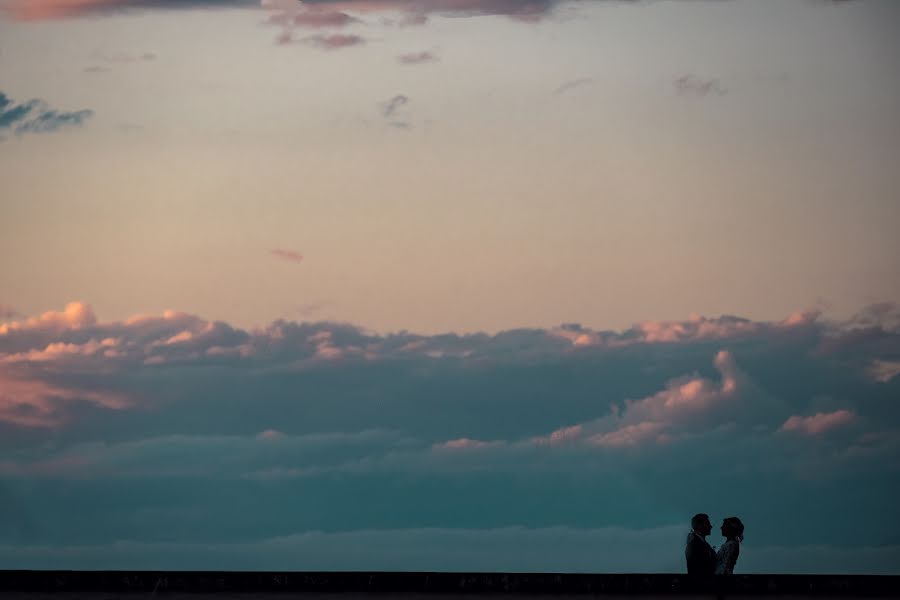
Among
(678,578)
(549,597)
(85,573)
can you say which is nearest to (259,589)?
(85,573)

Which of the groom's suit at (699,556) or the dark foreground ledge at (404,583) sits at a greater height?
the groom's suit at (699,556)

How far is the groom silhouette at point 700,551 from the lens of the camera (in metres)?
32.0

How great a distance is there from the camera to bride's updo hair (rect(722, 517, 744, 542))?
103ft

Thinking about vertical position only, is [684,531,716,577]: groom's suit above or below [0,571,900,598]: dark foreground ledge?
above

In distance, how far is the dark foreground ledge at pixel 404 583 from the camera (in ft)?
107

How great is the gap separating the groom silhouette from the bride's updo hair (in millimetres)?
549

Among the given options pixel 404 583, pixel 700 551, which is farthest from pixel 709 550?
pixel 404 583

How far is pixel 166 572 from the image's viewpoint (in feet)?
109

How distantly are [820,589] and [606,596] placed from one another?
478 cm

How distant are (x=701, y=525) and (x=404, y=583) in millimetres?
6770

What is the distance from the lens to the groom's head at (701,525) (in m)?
31.8

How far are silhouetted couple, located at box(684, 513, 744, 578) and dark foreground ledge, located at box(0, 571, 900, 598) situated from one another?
587 millimetres

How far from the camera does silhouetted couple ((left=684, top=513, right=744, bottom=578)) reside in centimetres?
3173

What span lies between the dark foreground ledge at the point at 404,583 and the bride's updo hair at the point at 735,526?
46.2 inches
